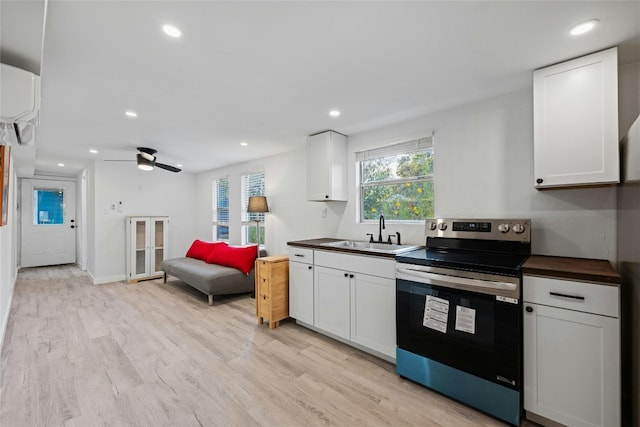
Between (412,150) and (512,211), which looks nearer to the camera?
(512,211)

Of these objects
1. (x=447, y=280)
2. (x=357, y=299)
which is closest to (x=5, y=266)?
(x=357, y=299)

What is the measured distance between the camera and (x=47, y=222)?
22.0 feet

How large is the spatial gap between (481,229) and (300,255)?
1.78 m

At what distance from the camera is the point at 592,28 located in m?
1.53

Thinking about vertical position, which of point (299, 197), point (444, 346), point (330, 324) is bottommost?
point (330, 324)

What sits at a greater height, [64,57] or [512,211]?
[64,57]

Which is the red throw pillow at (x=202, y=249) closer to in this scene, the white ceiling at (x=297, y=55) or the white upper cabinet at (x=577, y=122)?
the white ceiling at (x=297, y=55)

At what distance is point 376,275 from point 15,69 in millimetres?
2642

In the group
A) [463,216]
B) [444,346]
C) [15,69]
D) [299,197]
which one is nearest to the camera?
[15,69]

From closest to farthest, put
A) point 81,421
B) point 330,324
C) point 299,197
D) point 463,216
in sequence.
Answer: point 81,421
point 463,216
point 330,324
point 299,197

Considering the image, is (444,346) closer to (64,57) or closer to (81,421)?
(81,421)

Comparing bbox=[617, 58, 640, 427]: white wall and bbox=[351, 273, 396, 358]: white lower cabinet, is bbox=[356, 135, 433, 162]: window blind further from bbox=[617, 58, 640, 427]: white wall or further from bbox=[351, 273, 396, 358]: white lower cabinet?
bbox=[351, 273, 396, 358]: white lower cabinet

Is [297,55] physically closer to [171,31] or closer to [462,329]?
[171,31]

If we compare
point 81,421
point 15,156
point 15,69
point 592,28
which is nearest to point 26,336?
point 81,421
